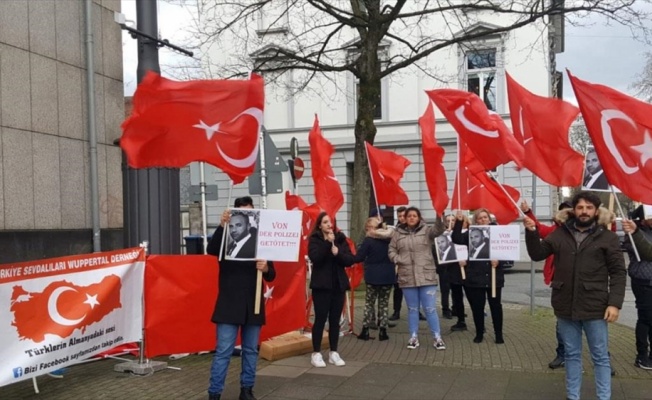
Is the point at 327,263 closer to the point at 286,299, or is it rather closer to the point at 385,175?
the point at 286,299

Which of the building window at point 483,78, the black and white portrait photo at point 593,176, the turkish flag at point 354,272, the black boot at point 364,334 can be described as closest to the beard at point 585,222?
the black and white portrait photo at point 593,176

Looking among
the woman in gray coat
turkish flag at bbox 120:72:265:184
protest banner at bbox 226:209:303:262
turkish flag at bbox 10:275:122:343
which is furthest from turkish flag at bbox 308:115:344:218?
turkish flag at bbox 10:275:122:343

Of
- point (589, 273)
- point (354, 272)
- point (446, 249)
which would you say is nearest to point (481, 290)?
point (446, 249)

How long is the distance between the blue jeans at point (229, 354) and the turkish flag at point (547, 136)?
3.46 meters

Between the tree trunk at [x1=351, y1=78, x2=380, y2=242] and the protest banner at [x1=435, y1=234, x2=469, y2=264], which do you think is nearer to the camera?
the protest banner at [x1=435, y1=234, x2=469, y2=264]

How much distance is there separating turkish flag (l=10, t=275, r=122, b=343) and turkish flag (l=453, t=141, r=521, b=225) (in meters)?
4.54

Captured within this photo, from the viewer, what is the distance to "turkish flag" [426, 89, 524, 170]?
23.6ft

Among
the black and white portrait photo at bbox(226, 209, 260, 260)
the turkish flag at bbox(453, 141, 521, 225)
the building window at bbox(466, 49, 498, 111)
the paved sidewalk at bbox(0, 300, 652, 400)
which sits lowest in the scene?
the paved sidewalk at bbox(0, 300, 652, 400)

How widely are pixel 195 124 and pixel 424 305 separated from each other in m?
3.94

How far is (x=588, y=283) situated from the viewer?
532 cm

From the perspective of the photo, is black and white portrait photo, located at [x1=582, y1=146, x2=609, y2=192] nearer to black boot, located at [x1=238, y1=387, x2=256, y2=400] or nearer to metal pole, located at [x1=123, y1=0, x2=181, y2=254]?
black boot, located at [x1=238, y1=387, x2=256, y2=400]

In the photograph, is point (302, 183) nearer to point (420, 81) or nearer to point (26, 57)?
point (420, 81)

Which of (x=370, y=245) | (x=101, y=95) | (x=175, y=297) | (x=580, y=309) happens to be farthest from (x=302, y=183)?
(x=580, y=309)

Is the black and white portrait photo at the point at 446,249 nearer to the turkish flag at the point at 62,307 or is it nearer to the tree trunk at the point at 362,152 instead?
the turkish flag at the point at 62,307
